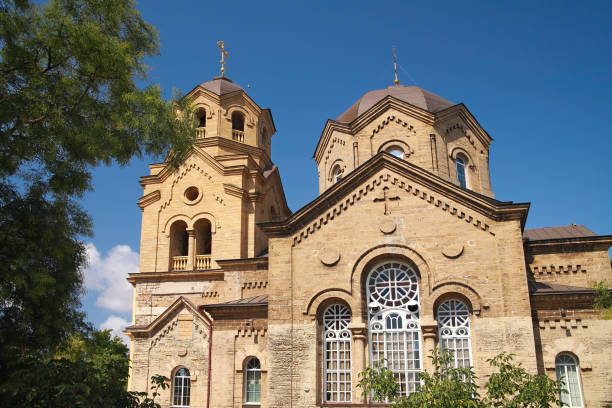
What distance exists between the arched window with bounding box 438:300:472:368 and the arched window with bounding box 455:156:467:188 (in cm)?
778

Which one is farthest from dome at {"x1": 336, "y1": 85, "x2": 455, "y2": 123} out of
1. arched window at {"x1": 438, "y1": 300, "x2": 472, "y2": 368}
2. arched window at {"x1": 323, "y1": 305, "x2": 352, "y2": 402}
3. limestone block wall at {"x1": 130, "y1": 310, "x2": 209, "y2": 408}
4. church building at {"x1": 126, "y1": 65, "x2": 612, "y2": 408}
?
limestone block wall at {"x1": 130, "y1": 310, "x2": 209, "y2": 408}

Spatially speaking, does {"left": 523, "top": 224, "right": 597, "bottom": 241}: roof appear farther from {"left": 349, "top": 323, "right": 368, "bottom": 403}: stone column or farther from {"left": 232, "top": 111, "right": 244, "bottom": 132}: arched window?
{"left": 232, "top": 111, "right": 244, "bottom": 132}: arched window

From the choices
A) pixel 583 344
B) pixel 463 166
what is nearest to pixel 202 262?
pixel 463 166

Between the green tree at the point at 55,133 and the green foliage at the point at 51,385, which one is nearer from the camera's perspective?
the green foliage at the point at 51,385

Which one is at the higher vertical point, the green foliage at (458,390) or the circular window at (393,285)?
the circular window at (393,285)

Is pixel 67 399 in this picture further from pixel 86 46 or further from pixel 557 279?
pixel 557 279

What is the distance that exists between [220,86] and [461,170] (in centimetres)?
1166

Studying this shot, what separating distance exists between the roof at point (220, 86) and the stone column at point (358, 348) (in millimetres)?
13938

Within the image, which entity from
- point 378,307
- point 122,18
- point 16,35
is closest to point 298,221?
point 378,307

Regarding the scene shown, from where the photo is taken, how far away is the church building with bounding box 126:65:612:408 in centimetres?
1552

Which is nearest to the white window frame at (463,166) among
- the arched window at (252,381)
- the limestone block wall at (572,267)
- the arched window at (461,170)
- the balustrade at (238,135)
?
the arched window at (461,170)

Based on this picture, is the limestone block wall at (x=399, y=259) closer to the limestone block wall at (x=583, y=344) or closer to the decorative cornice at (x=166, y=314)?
the limestone block wall at (x=583, y=344)

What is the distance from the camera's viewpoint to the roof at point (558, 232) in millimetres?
21156

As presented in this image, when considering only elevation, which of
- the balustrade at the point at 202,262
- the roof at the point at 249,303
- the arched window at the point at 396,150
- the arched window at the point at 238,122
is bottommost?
the roof at the point at 249,303
